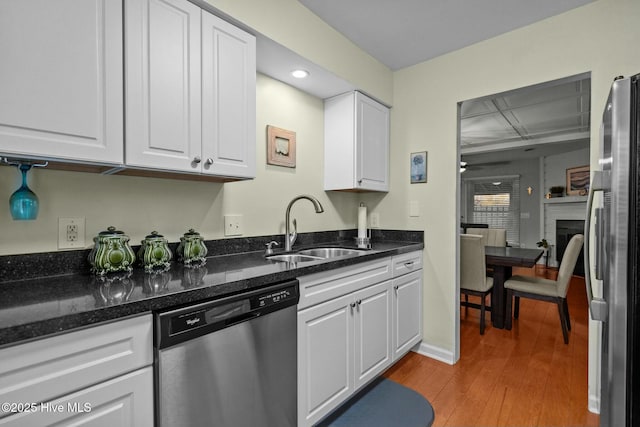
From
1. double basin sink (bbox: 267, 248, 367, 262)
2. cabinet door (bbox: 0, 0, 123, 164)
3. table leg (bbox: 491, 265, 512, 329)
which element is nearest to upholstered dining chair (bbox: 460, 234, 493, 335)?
table leg (bbox: 491, 265, 512, 329)

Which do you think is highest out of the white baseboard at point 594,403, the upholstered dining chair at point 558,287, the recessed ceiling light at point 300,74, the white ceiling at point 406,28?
the white ceiling at point 406,28

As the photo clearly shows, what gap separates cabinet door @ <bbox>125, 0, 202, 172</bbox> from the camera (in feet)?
3.99

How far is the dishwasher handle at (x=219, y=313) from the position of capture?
0.99 metres

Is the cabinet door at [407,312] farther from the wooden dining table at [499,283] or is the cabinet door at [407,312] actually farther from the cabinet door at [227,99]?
the cabinet door at [227,99]

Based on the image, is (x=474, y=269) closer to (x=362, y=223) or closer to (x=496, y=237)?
(x=362, y=223)

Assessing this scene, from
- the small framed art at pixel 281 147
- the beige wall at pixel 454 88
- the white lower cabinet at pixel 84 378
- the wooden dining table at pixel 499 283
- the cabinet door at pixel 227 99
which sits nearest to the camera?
the white lower cabinet at pixel 84 378

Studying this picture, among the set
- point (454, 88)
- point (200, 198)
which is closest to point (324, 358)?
point (200, 198)

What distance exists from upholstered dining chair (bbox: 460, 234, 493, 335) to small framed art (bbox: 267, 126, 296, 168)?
1.86 m

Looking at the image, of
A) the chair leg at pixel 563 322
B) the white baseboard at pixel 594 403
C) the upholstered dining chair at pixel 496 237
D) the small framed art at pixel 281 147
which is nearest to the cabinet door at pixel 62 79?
the small framed art at pixel 281 147

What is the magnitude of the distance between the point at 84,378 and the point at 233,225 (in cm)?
113

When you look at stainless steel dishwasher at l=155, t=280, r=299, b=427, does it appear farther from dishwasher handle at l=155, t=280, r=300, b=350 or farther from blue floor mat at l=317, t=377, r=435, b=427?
blue floor mat at l=317, t=377, r=435, b=427

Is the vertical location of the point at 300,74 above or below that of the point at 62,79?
above

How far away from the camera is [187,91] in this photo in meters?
1.38

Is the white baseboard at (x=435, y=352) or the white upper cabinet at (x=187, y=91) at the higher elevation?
the white upper cabinet at (x=187, y=91)
